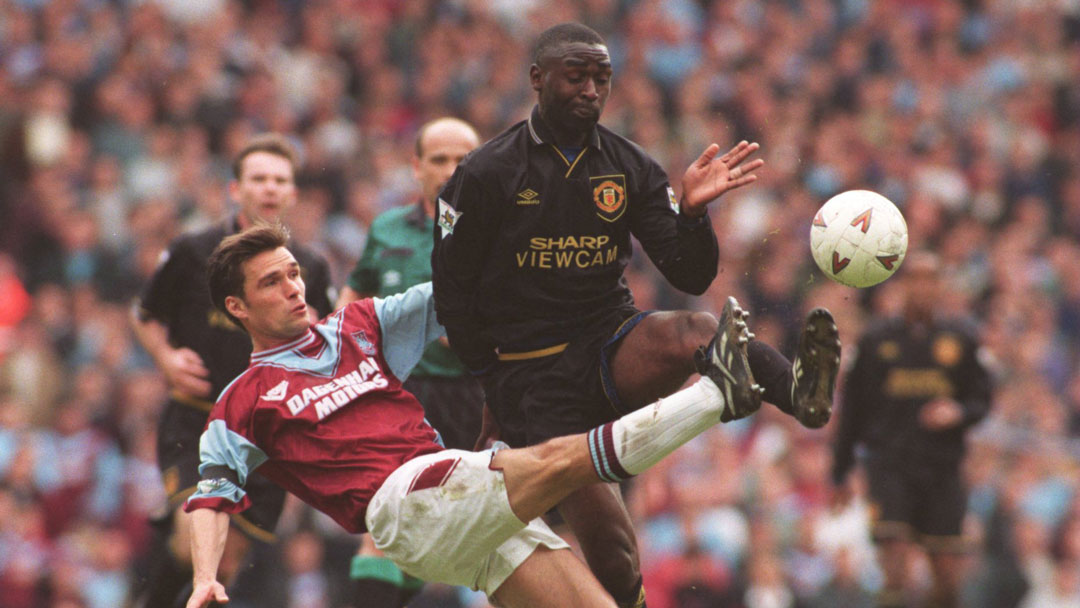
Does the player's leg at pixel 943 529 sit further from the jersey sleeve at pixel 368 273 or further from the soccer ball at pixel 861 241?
the soccer ball at pixel 861 241

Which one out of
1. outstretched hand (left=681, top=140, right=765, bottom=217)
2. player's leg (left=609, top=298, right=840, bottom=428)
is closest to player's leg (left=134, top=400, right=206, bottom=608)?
player's leg (left=609, top=298, right=840, bottom=428)

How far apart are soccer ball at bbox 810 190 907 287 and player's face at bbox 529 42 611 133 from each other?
0.99 metres

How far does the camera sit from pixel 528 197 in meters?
5.68

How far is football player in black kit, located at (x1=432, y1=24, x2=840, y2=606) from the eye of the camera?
18.4 ft

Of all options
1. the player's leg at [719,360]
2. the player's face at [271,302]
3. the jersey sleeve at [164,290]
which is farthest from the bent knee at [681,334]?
the jersey sleeve at [164,290]

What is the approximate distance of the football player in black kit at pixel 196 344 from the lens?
7.41 m

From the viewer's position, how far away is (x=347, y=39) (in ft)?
49.5

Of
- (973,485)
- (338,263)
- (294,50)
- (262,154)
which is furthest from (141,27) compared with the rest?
(973,485)

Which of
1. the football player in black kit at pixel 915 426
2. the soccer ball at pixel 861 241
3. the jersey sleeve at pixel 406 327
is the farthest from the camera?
the football player in black kit at pixel 915 426

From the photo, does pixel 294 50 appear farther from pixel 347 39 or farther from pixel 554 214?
pixel 554 214

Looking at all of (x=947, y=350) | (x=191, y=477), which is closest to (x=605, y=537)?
(x=191, y=477)

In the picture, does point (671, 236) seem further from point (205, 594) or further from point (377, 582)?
point (377, 582)

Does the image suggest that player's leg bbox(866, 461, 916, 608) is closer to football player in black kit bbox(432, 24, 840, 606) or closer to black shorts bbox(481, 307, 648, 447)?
football player in black kit bbox(432, 24, 840, 606)

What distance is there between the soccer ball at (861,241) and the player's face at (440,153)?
91.7 inches
